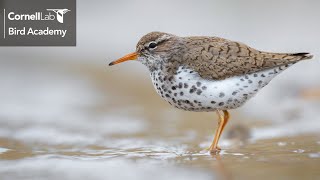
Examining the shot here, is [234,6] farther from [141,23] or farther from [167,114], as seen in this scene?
[167,114]

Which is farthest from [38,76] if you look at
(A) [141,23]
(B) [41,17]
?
(A) [141,23]

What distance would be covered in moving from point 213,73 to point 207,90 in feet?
0.88

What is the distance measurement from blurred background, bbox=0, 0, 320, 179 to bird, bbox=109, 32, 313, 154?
0.72 m

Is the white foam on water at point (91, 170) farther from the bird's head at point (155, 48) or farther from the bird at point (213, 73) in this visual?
the bird's head at point (155, 48)

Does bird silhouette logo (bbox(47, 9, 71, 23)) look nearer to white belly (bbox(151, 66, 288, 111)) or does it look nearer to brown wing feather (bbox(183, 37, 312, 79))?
brown wing feather (bbox(183, 37, 312, 79))

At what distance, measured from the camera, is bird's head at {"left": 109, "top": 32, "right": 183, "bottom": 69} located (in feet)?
Answer: 31.5

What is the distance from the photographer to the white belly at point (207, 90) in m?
8.90

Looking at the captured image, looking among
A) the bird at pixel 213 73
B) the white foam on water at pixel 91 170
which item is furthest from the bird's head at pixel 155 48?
the white foam on water at pixel 91 170

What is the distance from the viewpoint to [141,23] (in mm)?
22531

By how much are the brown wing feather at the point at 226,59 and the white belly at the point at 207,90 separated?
92 mm

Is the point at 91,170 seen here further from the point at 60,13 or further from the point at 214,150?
the point at 60,13

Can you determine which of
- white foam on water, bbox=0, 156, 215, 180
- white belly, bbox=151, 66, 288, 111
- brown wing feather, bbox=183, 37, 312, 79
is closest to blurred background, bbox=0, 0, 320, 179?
white foam on water, bbox=0, 156, 215, 180

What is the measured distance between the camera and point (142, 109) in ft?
45.6

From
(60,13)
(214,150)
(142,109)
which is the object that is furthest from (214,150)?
(60,13)
